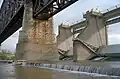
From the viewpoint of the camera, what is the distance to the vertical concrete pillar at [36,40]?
3469 cm

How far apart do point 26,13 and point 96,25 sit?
19.9m

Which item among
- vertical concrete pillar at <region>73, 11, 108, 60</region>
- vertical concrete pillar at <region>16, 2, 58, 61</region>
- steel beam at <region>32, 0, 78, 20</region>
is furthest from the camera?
vertical concrete pillar at <region>73, 11, 108, 60</region>

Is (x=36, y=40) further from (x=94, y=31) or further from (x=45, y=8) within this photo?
(x=94, y=31)

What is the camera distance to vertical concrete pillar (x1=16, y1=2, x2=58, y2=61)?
114ft

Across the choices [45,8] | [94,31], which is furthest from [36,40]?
[94,31]

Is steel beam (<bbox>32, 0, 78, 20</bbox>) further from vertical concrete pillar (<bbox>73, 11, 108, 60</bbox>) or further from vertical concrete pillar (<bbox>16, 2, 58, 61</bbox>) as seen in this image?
vertical concrete pillar (<bbox>73, 11, 108, 60</bbox>)

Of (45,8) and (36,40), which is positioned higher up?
(45,8)

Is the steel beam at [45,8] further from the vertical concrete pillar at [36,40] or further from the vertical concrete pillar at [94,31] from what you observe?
the vertical concrete pillar at [94,31]

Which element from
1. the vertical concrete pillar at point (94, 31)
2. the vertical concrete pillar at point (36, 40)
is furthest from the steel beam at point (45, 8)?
the vertical concrete pillar at point (94, 31)

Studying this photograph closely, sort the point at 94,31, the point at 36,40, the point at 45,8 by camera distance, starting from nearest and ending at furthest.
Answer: the point at 45,8
the point at 36,40
the point at 94,31

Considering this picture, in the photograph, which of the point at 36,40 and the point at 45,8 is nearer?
the point at 45,8

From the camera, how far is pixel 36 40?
36031mm

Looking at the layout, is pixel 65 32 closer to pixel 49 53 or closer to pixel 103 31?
pixel 103 31

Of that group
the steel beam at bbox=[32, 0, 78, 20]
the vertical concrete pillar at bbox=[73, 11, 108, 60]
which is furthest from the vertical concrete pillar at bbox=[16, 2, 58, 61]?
the vertical concrete pillar at bbox=[73, 11, 108, 60]
